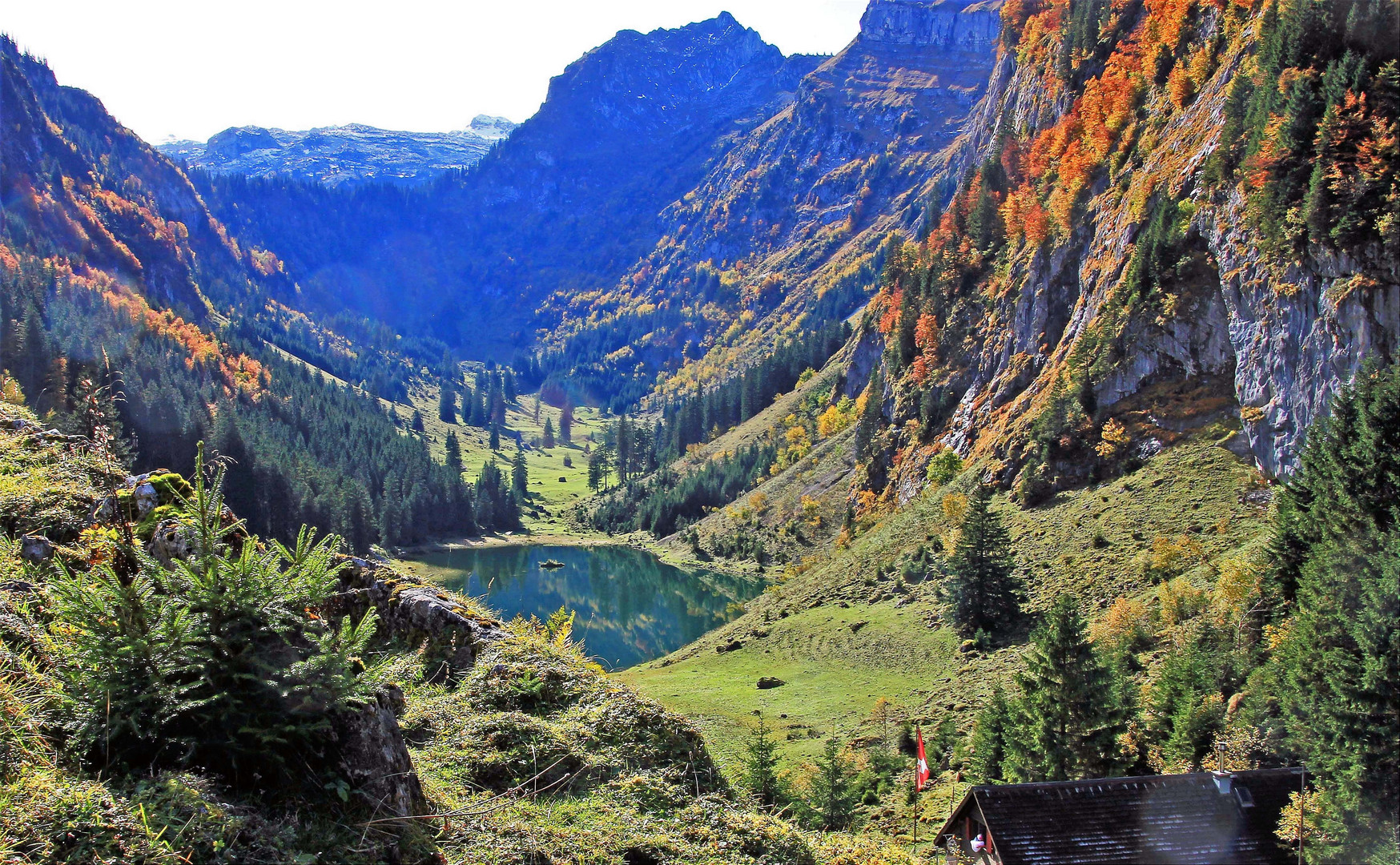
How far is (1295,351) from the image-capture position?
4612cm

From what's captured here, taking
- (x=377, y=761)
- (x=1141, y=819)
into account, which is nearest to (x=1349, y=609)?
(x=1141, y=819)

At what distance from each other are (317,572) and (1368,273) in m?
52.2

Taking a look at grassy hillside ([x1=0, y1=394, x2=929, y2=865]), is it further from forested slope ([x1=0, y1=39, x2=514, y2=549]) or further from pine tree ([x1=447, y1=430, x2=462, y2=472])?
pine tree ([x1=447, y1=430, x2=462, y2=472])

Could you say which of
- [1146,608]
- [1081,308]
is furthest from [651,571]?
[1146,608]

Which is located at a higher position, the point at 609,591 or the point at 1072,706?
the point at 1072,706

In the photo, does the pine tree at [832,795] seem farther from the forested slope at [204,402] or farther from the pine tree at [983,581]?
the forested slope at [204,402]

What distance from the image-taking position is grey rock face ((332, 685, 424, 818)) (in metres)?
Result: 7.39

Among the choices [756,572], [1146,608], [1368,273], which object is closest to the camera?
[1368,273]

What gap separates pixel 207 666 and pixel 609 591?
115 meters

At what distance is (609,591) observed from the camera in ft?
389

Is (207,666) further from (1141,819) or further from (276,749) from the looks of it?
(1141,819)

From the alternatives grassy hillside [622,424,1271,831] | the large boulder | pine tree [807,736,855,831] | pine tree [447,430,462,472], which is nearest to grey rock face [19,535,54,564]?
the large boulder

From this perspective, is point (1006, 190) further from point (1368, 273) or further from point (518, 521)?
point (518, 521)

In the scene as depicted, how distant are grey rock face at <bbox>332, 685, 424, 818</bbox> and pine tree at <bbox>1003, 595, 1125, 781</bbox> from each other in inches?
1199
